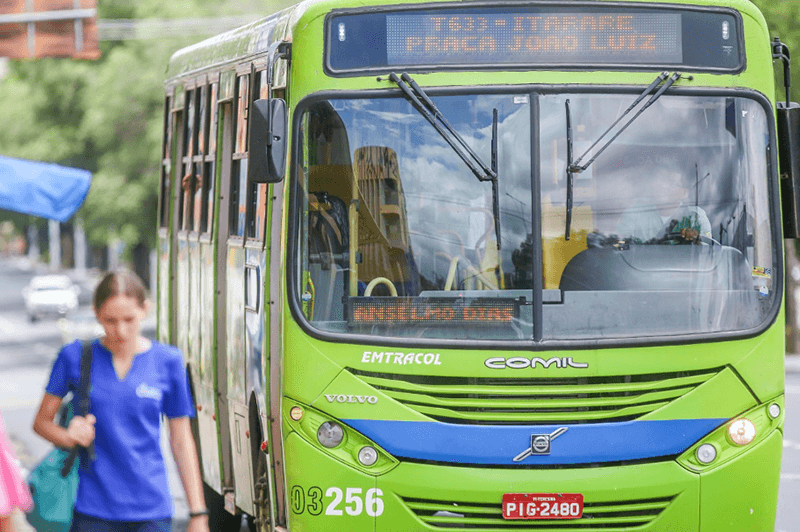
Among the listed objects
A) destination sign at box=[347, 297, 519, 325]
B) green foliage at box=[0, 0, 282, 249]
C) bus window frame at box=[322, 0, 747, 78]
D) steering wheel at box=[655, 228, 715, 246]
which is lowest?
destination sign at box=[347, 297, 519, 325]

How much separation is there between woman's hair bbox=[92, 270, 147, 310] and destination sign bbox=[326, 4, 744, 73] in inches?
80.3

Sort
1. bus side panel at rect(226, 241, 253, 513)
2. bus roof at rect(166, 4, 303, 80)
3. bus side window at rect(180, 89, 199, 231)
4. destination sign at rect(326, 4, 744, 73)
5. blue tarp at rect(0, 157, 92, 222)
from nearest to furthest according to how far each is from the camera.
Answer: destination sign at rect(326, 4, 744, 73) → bus roof at rect(166, 4, 303, 80) → bus side panel at rect(226, 241, 253, 513) → bus side window at rect(180, 89, 199, 231) → blue tarp at rect(0, 157, 92, 222)

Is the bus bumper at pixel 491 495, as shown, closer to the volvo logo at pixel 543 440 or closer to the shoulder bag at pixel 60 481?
the volvo logo at pixel 543 440

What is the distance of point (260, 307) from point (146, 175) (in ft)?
119

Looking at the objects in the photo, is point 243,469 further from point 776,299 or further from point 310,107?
point 776,299

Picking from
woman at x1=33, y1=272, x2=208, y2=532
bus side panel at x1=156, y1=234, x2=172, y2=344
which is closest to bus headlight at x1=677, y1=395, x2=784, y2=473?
woman at x1=33, y1=272, x2=208, y2=532

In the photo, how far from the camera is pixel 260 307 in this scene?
8070 mm

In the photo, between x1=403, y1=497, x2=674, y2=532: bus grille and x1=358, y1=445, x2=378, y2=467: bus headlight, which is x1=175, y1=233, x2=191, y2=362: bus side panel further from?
x1=403, y1=497, x2=674, y2=532: bus grille

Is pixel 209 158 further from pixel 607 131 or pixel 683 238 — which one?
pixel 683 238

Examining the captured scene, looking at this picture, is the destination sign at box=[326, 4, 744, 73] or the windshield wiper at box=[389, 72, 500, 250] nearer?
the windshield wiper at box=[389, 72, 500, 250]

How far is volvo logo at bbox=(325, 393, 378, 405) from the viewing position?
735cm

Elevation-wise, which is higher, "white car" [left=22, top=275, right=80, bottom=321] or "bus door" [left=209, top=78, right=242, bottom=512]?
"bus door" [left=209, top=78, right=242, bottom=512]

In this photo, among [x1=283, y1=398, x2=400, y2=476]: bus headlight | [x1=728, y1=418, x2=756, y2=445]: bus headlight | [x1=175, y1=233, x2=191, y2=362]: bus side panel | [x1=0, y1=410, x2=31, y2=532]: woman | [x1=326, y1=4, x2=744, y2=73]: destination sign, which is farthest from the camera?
[x1=175, y1=233, x2=191, y2=362]: bus side panel

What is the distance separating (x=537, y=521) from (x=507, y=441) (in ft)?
1.29
